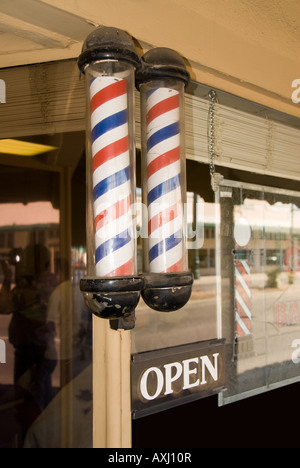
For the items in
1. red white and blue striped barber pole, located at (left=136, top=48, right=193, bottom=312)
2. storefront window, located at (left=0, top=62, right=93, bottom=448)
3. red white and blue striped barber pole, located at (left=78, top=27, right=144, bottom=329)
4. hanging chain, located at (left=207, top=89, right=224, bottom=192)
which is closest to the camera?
red white and blue striped barber pole, located at (left=78, top=27, right=144, bottom=329)

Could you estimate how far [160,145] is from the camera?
3.22 feet

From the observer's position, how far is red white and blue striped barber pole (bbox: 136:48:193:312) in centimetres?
96

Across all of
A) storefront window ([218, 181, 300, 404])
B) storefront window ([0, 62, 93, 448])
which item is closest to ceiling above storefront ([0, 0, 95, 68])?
storefront window ([0, 62, 93, 448])

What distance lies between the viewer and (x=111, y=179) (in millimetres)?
855

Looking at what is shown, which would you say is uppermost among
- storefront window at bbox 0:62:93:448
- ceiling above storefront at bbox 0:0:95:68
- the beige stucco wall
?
the beige stucco wall

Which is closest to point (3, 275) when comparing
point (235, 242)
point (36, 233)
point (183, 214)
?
point (36, 233)

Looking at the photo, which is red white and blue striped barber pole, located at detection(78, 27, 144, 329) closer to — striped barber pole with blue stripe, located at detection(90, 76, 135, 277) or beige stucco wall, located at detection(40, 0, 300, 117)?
striped barber pole with blue stripe, located at detection(90, 76, 135, 277)

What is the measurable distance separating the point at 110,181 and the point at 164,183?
0.17 m

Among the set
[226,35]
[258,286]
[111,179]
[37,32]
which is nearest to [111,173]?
[111,179]

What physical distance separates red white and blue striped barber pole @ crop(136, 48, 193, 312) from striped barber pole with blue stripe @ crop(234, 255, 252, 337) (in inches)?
27.1

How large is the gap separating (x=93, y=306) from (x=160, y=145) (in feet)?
1.44

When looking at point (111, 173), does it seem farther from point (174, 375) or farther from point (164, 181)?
point (174, 375)

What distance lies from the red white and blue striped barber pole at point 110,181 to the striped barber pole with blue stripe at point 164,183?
0.30ft

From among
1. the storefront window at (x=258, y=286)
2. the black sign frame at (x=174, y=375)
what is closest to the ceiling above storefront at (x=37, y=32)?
the storefront window at (x=258, y=286)
